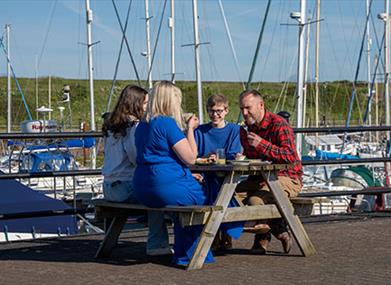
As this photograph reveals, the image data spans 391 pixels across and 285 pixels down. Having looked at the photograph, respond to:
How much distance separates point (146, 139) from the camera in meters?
7.52

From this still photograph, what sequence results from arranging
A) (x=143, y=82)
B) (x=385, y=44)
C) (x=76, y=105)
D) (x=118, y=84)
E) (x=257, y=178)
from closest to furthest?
(x=257, y=178) → (x=143, y=82) → (x=385, y=44) → (x=76, y=105) → (x=118, y=84)

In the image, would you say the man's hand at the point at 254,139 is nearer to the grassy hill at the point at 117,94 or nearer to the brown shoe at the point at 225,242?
the brown shoe at the point at 225,242

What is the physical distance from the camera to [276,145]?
8117 mm

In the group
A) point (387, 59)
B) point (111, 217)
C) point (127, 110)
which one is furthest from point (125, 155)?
point (387, 59)

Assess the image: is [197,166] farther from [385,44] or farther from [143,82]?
[385,44]

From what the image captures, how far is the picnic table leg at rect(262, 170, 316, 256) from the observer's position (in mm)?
7844

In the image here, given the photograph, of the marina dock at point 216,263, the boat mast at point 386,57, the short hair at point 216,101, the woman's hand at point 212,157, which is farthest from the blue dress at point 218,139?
the boat mast at point 386,57

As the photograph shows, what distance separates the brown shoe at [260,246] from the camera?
27.0ft

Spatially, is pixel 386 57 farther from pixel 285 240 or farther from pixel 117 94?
pixel 117 94

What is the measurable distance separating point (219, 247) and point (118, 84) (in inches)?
2961

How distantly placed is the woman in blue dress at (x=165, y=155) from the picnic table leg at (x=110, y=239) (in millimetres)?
724

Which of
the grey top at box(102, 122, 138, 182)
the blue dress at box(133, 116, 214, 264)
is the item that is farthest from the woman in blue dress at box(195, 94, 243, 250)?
the blue dress at box(133, 116, 214, 264)

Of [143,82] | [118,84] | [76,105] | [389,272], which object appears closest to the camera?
[389,272]

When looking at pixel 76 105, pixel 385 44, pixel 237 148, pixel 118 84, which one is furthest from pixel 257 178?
pixel 118 84
